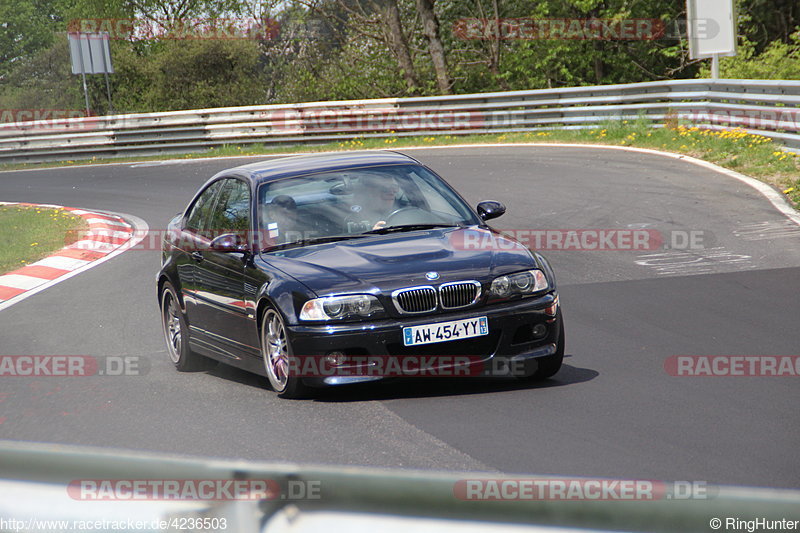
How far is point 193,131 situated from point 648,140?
1297cm

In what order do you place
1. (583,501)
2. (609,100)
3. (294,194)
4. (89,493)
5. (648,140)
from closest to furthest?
(583,501)
(89,493)
(294,194)
(648,140)
(609,100)

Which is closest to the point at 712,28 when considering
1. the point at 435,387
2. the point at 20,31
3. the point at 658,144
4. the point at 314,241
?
the point at 658,144

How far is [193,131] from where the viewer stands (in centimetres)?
2962

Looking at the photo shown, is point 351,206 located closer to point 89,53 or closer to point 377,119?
point 377,119

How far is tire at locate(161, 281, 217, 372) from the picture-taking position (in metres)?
8.22

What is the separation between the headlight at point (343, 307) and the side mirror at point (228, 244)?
3.71ft

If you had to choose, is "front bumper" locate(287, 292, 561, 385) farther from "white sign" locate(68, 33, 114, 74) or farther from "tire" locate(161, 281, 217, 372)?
"white sign" locate(68, 33, 114, 74)

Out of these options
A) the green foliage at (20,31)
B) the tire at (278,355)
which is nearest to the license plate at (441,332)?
the tire at (278,355)

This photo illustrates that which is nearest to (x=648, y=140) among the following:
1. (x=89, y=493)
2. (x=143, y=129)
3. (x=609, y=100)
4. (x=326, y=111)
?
(x=609, y=100)

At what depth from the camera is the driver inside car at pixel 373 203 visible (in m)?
7.49

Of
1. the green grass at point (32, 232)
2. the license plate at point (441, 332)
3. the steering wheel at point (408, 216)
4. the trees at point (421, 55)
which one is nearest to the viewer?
the license plate at point (441, 332)

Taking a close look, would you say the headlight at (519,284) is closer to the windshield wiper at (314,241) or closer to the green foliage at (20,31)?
the windshield wiper at (314,241)

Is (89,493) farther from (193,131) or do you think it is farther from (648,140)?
(193,131)

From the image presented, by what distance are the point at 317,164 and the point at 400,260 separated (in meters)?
1.58
